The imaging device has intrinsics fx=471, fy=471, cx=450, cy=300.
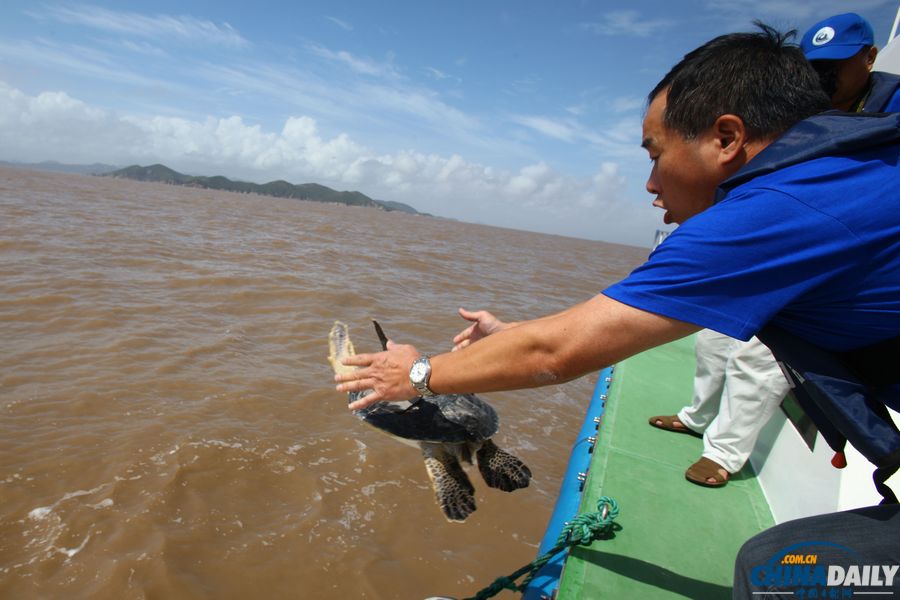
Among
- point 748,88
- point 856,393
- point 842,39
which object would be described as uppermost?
point 842,39

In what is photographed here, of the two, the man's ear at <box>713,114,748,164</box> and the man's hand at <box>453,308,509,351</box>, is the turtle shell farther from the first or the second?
the man's ear at <box>713,114,748,164</box>

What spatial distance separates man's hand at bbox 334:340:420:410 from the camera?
176 cm

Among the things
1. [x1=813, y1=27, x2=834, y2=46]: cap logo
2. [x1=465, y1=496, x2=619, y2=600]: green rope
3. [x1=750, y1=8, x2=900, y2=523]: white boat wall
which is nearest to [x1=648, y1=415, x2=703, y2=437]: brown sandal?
[x1=750, y1=8, x2=900, y2=523]: white boat wall

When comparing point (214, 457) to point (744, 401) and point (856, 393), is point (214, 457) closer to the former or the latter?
point (744, 401)

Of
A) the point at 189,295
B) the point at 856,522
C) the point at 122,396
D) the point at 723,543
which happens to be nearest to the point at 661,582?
the point at 723,543

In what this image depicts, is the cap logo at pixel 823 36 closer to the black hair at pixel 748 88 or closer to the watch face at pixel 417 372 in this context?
the black hair at pixel 748 88

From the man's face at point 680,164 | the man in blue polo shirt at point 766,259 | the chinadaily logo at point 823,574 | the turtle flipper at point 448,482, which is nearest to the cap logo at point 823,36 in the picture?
the man in blue polo shirt at point 766,259

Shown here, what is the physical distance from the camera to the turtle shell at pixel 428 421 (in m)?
2.74

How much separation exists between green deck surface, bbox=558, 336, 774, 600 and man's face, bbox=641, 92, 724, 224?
182 cm

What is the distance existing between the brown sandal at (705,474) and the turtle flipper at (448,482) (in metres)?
1.58

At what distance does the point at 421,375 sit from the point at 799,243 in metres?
1.18

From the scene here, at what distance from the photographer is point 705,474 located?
10.8 feet

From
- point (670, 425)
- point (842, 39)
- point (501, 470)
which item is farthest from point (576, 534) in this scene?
point (842, 39)

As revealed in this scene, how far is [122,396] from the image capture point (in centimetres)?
490
